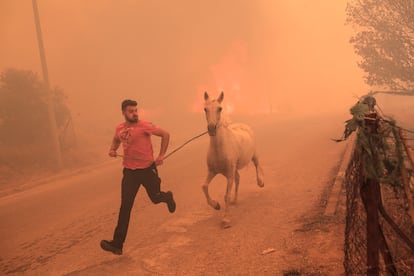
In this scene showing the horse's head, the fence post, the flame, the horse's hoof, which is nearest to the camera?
the fence post

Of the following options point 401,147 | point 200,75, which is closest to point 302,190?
point 401,147

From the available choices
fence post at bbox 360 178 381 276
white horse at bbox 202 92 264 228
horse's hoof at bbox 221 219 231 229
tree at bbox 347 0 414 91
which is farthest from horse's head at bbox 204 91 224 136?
tree at bbox 347 0 414 91

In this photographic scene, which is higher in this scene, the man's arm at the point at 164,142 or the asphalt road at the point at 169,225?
the man's arm at the point at 164,142

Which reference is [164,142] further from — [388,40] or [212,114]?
[388,40]

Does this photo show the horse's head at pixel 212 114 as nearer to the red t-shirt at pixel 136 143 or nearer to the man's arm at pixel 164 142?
the man's arm at pixel 164 142

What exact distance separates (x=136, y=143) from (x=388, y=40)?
14.6 m

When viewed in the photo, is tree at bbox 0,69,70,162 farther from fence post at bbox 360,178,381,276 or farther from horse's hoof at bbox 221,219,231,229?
fence post at bbox 360,178,381,276

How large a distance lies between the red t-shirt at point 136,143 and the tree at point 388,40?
13.8 meters

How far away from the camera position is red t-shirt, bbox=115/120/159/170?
6.06 meters

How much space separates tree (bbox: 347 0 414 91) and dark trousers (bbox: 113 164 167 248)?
13.8 meters

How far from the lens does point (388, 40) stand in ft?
55.3

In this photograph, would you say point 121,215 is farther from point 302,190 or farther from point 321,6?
point 321,6

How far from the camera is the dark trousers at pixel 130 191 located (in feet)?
19.1

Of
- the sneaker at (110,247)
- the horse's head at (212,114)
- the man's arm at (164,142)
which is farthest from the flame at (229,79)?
the sneaker at (110,247)
